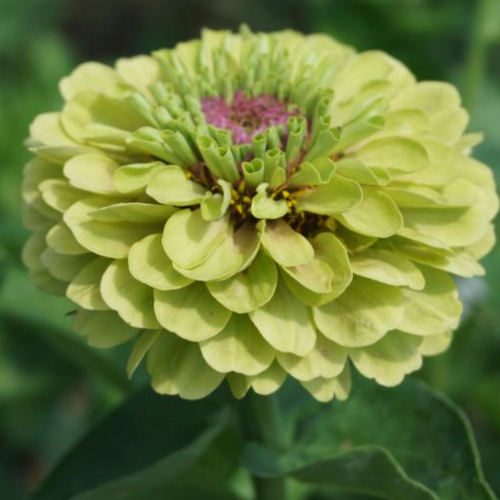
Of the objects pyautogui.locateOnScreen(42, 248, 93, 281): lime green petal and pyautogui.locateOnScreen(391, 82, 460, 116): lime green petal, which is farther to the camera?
pyautogui.locateOnScreen(391, 82, 460, 116): lime green petal

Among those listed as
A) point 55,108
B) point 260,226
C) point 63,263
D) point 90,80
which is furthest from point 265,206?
point 55,108

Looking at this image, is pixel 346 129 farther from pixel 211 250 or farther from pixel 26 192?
pixel 26 192

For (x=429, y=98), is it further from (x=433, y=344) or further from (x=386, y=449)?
(x=386, y=449)

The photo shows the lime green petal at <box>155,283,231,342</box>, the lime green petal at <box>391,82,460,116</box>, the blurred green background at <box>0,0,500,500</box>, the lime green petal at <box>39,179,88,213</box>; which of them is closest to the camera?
the lime green petal at <box>155,283,231,342</box>

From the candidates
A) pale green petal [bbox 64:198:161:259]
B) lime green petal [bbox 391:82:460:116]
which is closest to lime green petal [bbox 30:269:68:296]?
pale green petal [bbox 64:198:161:259]

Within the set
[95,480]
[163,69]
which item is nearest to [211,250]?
[163,69]

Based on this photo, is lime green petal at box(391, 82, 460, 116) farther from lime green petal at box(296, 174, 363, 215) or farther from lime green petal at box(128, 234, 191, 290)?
lime green petal at box(128, 234, 191, 290)

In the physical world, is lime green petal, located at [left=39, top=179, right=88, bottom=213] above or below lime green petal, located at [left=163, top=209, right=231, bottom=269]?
below
